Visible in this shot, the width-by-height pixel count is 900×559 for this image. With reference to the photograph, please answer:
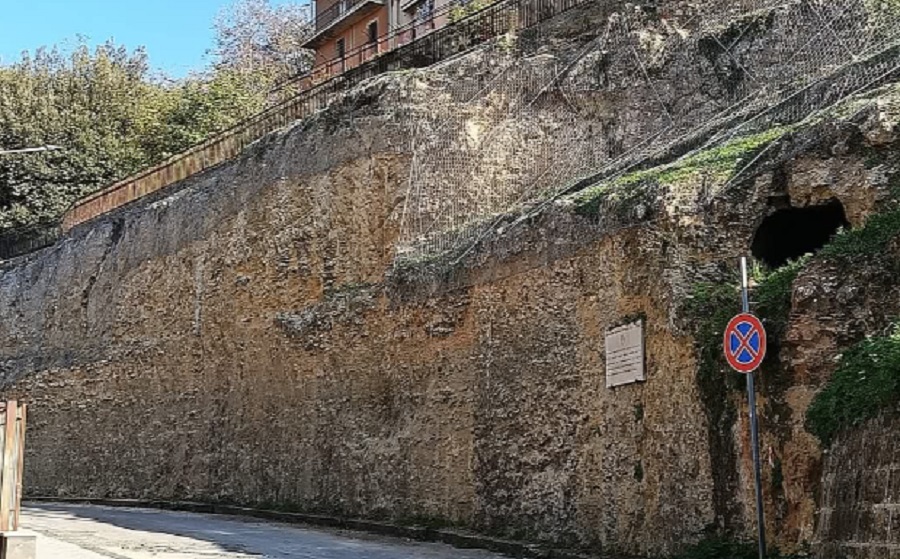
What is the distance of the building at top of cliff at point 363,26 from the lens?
3650 centimetres

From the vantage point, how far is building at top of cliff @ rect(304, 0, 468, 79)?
36.5 metres

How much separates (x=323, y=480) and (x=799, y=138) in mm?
11974

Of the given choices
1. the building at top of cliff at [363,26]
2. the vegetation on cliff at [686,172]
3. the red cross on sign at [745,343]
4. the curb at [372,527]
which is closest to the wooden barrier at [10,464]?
the curb at [372,527]

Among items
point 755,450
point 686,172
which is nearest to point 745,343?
point 755,450

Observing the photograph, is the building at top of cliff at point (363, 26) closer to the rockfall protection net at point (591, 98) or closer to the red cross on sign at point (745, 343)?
the rockfall protection net at point (591, 98)

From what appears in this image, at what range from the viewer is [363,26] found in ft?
144

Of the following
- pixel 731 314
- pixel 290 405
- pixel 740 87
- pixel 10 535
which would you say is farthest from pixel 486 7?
pixel 10 535

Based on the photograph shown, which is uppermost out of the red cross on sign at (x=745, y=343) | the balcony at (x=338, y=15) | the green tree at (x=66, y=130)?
the balcony at (x=338, y=15)

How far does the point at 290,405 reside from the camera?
24938 mm

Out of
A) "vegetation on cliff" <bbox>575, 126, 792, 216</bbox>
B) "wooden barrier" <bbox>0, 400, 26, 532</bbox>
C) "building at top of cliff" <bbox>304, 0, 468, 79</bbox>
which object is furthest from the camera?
"building at top of cliff" <bbox>304, 0, 468, 79</bbox>

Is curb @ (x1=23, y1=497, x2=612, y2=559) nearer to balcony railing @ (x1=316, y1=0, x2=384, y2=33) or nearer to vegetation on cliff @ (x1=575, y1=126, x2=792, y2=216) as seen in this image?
vegetation on cliff @ (x1=575, y1=126, x2=792, y2=216)

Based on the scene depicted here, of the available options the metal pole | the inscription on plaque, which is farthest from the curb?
the metal pole

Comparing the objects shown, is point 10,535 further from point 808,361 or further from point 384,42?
point 384,42

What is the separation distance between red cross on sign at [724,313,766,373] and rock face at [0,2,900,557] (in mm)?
1181
